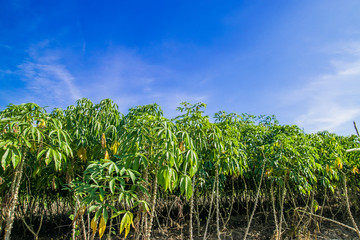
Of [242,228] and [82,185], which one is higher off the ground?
[82,185]

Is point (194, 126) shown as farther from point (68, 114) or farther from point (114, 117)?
point (68, 114)

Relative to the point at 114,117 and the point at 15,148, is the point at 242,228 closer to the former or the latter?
the point at 114,117

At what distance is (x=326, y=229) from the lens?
4.84 m

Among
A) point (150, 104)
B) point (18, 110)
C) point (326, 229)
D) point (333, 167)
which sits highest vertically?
point (150, 104)

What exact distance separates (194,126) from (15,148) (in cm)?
176

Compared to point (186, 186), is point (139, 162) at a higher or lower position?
higher

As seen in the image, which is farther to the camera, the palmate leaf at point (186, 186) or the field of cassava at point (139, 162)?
the palmate leaf at point (186, 186)

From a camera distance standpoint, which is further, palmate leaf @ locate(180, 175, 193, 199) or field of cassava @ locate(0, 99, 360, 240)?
palmate leaf @ locate(180, 175, 193, 199)

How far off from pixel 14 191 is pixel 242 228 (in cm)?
434

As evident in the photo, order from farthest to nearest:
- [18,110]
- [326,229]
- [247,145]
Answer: [326,229]
[247,145]
[18,110]

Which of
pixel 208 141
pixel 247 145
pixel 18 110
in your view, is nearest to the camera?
pixel 18 110

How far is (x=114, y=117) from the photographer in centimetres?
314

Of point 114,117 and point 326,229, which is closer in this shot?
point 114,117

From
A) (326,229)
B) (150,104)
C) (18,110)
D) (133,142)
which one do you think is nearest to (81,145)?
(18,110)
